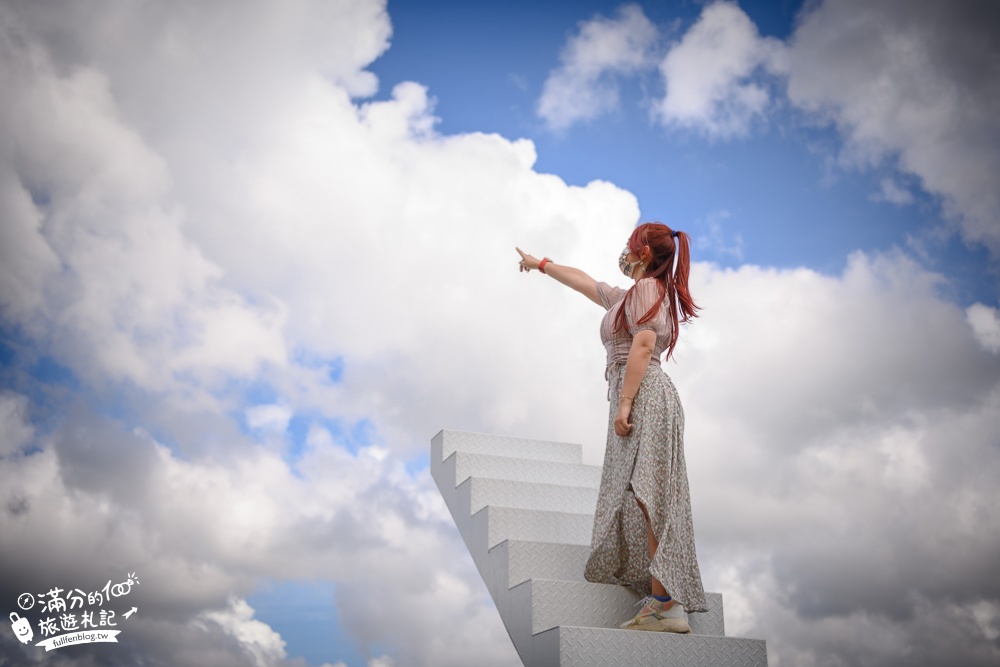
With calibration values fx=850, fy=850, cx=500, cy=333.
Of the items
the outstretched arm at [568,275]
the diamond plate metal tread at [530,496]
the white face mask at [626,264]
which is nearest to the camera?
the white face mask at [626,264]

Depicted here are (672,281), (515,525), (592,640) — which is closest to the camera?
(592,640)

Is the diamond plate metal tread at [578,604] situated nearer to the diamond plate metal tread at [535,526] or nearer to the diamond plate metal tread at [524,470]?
the diamond plate metal tread at [535,526]

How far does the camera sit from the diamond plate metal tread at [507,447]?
15.9 feet

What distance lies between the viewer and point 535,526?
4141 mm

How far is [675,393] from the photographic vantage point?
3537 mm

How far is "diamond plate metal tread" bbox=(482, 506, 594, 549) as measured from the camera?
4.06 metres

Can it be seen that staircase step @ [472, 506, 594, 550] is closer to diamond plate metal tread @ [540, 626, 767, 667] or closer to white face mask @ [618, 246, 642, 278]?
diamond plate metal tread @ [540, 626, 767, 667]

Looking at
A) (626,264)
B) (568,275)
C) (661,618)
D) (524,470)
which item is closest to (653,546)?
(661,618)

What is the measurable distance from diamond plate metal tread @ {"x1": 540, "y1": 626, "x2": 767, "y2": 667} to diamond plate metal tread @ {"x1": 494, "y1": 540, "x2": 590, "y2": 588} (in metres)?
0.45

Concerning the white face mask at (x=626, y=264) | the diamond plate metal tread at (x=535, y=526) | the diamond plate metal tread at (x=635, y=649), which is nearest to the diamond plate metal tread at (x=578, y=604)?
the diamond plate metal tread at (x=635, y=649)

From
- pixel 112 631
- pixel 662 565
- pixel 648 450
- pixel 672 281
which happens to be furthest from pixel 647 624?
pixel 112 631

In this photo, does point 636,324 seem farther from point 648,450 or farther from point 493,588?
point 493,588

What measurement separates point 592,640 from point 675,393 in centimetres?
106

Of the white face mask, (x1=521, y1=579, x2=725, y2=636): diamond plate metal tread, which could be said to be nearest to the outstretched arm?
the white face mask
